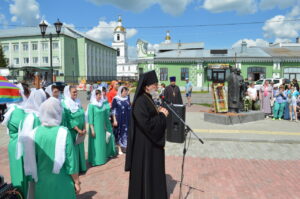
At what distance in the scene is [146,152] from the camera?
10.8 feet

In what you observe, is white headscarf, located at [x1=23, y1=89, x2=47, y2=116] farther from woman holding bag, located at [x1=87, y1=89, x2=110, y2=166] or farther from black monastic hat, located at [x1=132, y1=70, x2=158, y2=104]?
woman holding bag, located at [x1=87, y1=89, x2=110, y2=166]

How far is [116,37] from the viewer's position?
96125 millimetres

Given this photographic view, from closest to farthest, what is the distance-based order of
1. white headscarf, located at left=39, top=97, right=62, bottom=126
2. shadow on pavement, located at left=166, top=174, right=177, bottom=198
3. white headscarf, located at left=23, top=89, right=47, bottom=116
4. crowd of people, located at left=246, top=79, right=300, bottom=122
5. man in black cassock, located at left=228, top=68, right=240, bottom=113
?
white headscarf, located at left=39, top=97, right=62, bottom=126 < white headscarf, located at left=23, top=89, right=47, bottom=116 < shadow on pavement, located at left=166, top=174, right=177, bottom=198 < man in black cassock, located at left=228, top=68, right=240, bottom=113 < crowd of people, located at left=246, top=79, right=300, bottom=122

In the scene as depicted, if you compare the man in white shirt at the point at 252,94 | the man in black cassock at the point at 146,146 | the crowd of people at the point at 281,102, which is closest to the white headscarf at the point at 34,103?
the man in black cassock at the point at 146,146

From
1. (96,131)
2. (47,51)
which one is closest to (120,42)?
(47,51)

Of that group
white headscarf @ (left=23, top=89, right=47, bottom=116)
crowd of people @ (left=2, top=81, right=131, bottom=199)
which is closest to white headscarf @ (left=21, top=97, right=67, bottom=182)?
crowd of people @ (left=2, top=81, right=131, bottom=199)

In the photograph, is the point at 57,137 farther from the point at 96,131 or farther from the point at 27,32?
the point at 27,32

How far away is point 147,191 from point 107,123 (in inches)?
128

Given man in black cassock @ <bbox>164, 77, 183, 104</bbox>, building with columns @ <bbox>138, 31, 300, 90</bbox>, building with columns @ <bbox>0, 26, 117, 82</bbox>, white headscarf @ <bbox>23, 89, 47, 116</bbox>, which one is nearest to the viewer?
white headscarf @ <bbox>23, 89, 47, 116</bbox>

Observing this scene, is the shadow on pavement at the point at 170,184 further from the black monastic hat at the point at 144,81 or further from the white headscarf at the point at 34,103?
the white headscarf at the point at 34,103

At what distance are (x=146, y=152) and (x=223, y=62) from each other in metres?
33.4

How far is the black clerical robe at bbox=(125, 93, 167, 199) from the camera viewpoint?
10.6ft

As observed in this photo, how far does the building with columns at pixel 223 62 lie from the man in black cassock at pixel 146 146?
105 ft

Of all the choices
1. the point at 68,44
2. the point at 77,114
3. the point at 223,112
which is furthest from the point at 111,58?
the point at 77,114
